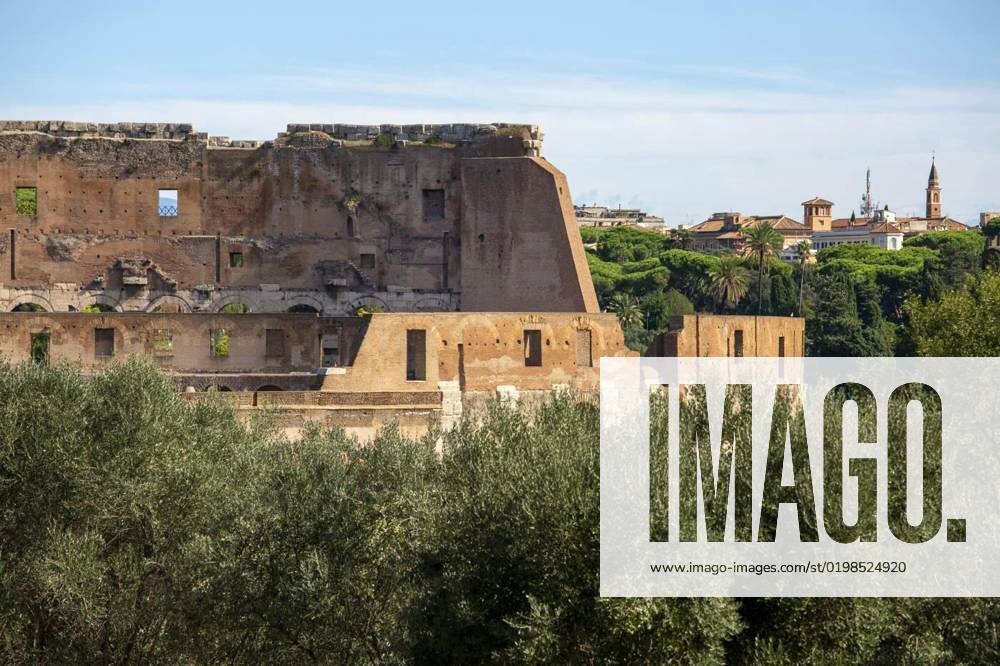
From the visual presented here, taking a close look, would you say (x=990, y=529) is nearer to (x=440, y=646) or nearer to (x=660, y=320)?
(x=440, y=646)

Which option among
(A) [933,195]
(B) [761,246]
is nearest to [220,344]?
(B) [761,246]

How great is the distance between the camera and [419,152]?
36531mm

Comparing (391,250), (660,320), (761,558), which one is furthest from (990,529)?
(660,320)

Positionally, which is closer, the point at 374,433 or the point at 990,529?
the point at 990,529

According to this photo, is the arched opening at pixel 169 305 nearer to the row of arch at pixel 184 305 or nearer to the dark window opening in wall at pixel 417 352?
the row of arch at pixel 184 305

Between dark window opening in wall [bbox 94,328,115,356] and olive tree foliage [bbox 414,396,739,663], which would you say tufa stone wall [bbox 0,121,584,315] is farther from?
olive tree foliage [bbox 414,396,739,663]

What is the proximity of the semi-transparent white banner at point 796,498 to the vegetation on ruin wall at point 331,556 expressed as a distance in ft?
0.84

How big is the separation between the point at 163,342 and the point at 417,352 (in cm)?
543

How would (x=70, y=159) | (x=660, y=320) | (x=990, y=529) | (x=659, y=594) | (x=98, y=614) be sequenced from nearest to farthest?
(x=659, y=594), (x=990, y=529), (x=98, y=614), (x=70, y=159), (x=660, y=320)

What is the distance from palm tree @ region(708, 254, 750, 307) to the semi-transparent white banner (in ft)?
134

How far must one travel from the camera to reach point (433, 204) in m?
36.5

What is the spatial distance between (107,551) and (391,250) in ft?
58.4

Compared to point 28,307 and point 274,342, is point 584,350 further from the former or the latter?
point 28,307

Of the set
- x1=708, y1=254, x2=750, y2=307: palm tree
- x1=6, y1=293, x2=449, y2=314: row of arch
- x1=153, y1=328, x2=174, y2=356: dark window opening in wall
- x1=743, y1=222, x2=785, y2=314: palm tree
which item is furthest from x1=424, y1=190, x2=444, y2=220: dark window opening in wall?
x1=743, y1=222, x2=785, y2=314: palm tree
